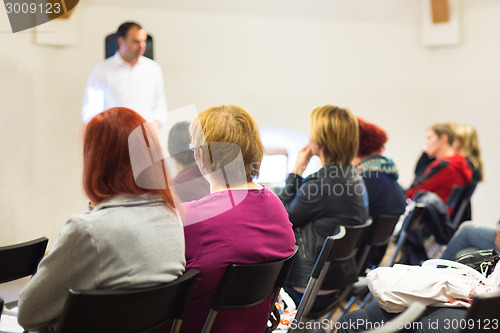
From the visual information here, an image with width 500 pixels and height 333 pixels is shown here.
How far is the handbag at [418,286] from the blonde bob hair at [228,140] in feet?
1.91

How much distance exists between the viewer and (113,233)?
4.66 feet

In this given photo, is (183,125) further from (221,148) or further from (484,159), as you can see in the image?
(484,159)

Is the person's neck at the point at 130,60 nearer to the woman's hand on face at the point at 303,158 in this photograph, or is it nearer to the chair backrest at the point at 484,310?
the woman's hand on face at the point at 303,158

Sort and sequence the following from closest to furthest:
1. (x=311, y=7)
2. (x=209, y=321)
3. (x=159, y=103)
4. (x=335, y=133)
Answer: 1. (x=209, y=321)
2. (x=335, y=133)
3. (x=159, y=103)
4. (x=311, y=7)

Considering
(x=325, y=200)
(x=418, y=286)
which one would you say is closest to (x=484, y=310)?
(x=418, y=286)

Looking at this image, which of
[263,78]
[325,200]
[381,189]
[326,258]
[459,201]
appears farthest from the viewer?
[263,78]

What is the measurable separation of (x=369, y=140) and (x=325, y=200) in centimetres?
109

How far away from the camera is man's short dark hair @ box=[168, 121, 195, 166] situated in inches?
117

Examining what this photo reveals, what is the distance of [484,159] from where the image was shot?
6473mm

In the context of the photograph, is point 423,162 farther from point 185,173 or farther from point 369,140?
point 185,173

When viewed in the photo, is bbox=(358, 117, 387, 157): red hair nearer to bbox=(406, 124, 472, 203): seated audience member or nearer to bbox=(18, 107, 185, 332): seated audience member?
bbox=(406, 124, 472, 203): seated audience member

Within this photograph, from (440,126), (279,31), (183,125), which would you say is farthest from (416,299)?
(279,31)

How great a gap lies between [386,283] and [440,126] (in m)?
3.72

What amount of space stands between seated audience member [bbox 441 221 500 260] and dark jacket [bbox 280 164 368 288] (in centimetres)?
120
